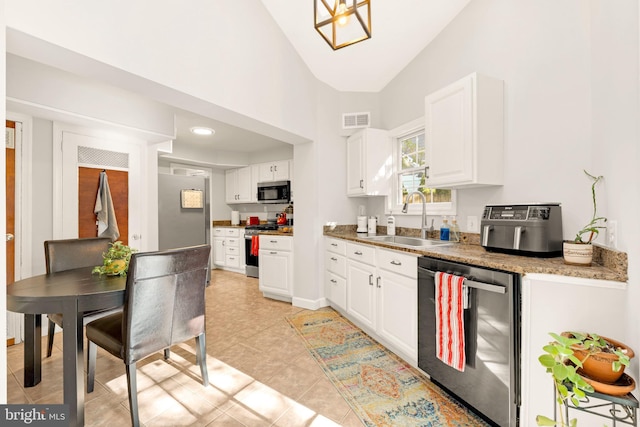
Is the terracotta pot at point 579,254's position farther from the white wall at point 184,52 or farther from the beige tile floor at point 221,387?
the white wall at point 184,52

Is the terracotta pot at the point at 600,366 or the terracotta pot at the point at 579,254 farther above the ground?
the terracotta pot at the point at 579,254

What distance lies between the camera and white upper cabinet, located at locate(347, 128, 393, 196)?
335 cm

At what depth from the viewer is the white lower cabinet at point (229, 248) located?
5.51 meters

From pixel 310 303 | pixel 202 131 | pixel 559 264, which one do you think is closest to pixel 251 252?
pixel 310 303

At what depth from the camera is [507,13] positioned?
208 centimetres

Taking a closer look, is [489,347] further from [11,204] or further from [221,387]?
[11,204]

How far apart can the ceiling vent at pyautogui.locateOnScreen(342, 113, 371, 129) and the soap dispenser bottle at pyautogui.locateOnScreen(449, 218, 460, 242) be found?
1628 mm

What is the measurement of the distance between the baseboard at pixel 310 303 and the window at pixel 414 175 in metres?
1.41

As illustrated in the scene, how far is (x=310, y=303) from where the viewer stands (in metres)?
3.48

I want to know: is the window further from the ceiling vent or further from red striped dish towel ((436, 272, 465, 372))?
red striped dish towel ((436, 272, 465, 372))

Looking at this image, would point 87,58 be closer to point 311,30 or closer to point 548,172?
point 311,30

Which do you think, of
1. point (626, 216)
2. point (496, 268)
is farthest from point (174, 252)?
point (626, 216)

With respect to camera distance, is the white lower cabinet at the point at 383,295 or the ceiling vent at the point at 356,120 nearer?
the white lower cabinet at the point at 383,295

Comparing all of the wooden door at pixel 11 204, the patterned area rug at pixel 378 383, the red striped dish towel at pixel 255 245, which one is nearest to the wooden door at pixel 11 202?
the wooden door at pixel 11 204
